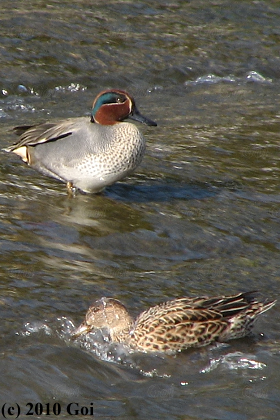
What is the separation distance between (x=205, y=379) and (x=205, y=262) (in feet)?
5.99

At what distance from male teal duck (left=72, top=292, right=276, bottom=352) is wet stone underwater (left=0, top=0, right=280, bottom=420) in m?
0.09

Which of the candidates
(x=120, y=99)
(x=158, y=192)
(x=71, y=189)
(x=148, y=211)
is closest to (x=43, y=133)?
(x=71, y=189)

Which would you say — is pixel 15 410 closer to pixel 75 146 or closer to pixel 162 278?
pixel 162 278

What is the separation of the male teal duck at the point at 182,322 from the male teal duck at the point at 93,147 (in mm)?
2442

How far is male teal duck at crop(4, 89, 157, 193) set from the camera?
27.3 ft

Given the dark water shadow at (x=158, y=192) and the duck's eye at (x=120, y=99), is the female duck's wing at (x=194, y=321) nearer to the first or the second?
the dark water shadow at (x=158, y=192)

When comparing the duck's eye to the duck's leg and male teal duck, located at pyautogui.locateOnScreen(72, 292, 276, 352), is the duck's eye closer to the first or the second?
the duck's leg

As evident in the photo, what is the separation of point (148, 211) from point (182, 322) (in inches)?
90.5

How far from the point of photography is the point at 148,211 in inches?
324

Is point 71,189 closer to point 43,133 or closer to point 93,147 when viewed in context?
point 93,147

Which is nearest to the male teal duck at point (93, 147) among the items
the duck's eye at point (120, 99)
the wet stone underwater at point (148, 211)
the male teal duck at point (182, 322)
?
the duck's eye at point (120, 99)

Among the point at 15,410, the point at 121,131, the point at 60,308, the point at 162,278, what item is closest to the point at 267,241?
the point at 162,278

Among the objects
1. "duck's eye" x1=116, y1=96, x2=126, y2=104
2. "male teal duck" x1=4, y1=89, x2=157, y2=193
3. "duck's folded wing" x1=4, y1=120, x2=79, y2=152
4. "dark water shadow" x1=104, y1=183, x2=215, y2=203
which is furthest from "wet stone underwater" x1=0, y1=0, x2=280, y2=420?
"duck's eye" x1=116, y1=96, x2=126, y2=104

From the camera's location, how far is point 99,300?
20.1ft
